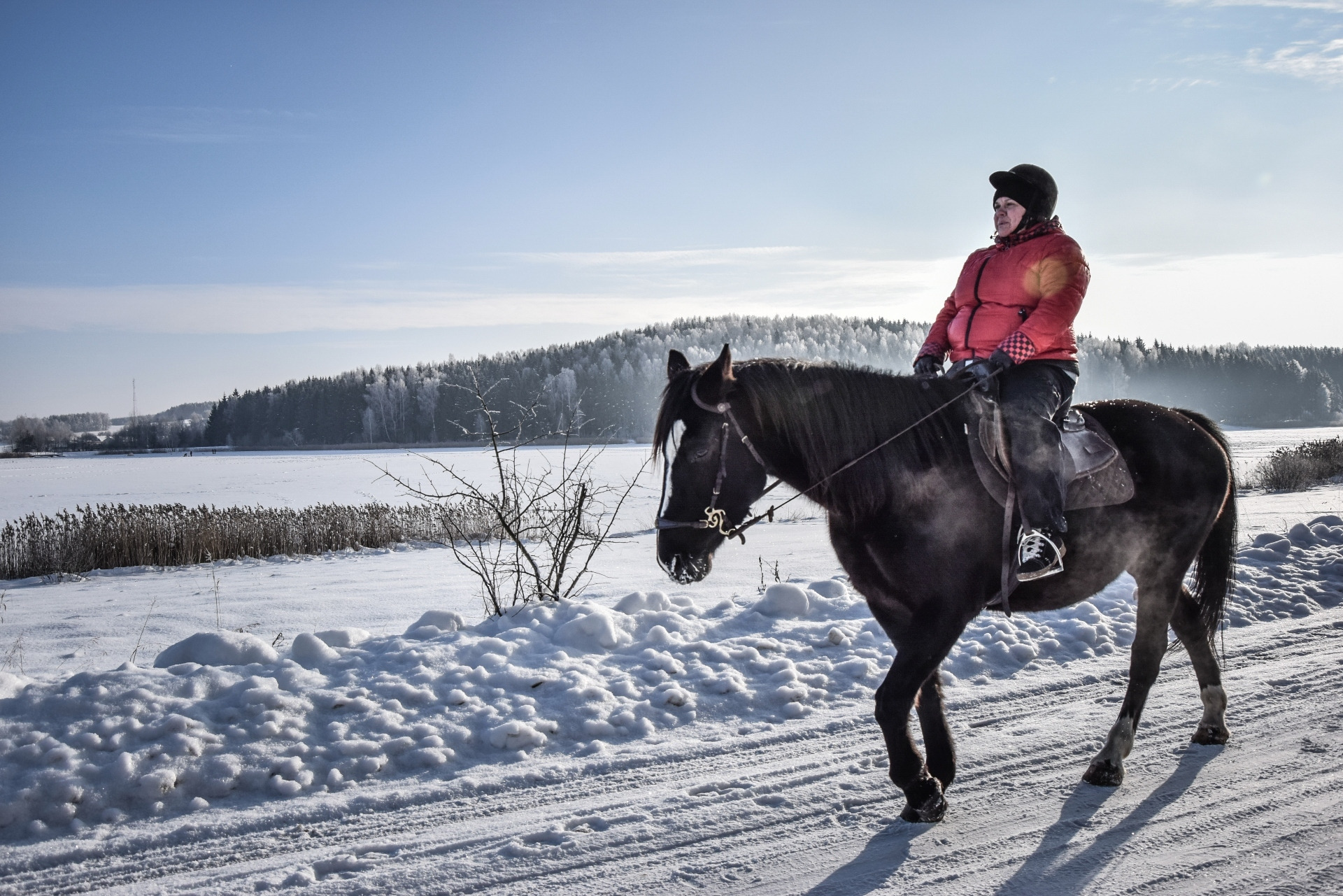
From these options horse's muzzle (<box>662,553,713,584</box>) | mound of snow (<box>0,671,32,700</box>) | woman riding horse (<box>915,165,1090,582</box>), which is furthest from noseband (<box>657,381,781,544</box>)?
mound of snow (<box>0,671,32,700</box>)

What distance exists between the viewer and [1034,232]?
12.7 ft

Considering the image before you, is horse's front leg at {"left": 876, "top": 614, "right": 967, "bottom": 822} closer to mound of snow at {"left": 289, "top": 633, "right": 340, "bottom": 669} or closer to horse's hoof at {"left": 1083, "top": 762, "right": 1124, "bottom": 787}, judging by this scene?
horse's hoof at {"left": 1083, "top": 762, "right": 1124, "bottom": 787}

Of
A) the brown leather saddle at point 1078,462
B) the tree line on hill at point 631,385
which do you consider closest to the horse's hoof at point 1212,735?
the brown leather saddle at point 1078,462

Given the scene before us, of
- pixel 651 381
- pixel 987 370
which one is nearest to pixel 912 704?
pixel 987 370

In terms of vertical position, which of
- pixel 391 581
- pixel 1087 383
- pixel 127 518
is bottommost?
pixel 391 581

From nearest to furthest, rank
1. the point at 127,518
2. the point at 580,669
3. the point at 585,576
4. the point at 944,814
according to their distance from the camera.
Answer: the point at 944,814 < the point at 580,669 < the point at 585,576 < the point at 127,518

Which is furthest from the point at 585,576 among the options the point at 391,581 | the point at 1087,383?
the point at 1087,383

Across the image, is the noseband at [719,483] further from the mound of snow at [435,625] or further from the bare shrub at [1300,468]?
the bare shrub at [1300,468]

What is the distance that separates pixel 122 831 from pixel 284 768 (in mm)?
675

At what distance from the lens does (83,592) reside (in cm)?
1081

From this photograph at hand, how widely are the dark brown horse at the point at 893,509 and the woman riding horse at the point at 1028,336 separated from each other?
0.18 metres

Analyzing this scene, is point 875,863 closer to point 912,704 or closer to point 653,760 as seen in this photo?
point 912,704

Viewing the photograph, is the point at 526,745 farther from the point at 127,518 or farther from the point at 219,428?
the point at 219,428

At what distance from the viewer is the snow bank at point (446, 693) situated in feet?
12.3
